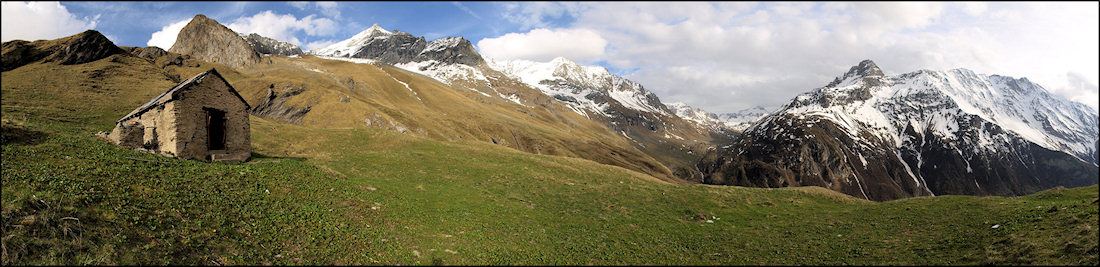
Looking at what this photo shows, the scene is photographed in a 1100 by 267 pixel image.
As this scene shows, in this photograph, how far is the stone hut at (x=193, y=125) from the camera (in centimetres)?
3216

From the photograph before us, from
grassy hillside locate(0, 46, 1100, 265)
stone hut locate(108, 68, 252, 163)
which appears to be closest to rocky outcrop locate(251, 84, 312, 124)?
grassy hillside locate(0, 46, 1100, 265)

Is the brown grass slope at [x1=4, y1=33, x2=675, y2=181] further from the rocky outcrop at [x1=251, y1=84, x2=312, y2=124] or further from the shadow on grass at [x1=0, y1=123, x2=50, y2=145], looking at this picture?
the shadow on grass at [x1=0, y1=123, x2=50, y2=145]

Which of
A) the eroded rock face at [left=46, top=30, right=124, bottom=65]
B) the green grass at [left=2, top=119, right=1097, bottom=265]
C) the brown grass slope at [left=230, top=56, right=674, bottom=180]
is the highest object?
the eroded rock face at [left=46, top=30, right=124, bottom=65]

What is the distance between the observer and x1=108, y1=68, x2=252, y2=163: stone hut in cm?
3216

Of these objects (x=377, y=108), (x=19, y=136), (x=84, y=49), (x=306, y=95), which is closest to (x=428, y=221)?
(x=19, y=136)

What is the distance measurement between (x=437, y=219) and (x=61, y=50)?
10666 cm

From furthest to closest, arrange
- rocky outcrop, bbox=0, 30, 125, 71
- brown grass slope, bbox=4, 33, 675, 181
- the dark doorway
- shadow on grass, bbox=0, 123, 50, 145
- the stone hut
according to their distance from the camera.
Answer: rocky outcrop, bbox=0, 30, 125, 71 → brown grass slope, bbox=4, 33, 675, 181 → the dark doorway → the stone hut → shadow on grass, bbox=0, 123, 50, 145

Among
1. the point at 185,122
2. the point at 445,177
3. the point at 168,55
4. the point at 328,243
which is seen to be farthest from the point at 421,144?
the point at 168,55

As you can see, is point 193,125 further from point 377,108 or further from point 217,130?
point 377,108

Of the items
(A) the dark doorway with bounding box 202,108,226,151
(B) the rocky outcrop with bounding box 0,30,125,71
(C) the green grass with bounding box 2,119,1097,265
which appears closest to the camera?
(C) the green grass with bounding box 2,119,1097,265

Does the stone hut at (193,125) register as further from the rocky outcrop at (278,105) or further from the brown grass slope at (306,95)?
the rocky outcrop at (278,105)

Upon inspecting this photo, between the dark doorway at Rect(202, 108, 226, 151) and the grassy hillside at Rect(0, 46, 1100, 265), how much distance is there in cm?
787

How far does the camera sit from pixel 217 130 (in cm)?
3631

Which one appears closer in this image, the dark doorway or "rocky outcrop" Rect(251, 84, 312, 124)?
the dark doorway
